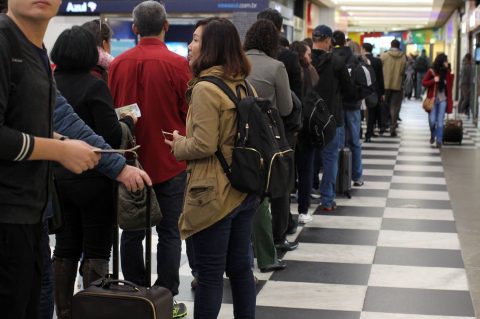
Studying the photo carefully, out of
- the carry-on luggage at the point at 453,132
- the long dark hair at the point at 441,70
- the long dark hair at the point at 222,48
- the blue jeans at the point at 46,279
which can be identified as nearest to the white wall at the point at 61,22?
the long dark hair at the point at 441,70

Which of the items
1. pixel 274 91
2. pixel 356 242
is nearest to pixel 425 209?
pixel 356 242

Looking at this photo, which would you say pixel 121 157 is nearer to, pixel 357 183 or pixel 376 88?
pixel 357 183

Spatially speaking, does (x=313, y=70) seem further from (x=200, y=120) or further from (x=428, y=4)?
(x=428, y=4)

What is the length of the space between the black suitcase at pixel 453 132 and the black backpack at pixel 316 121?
721 cm

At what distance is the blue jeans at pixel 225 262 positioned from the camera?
315cm

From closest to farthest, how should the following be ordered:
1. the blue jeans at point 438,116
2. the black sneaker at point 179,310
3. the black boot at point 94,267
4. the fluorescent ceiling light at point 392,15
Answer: the black boot at point 94,267, the black sneaker at point 179,310, the blue jeans at point 438,116, the fluorescent ceiling light at point 392,15

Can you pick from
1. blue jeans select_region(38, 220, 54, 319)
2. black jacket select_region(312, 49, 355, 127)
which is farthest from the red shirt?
black jacket select_region(312, 49, 355, 127)

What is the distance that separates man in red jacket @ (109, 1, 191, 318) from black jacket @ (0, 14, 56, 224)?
1.60m

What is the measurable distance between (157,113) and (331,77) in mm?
3106

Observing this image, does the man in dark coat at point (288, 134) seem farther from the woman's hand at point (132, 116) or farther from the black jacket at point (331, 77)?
the woman's hand at point (132, 116)

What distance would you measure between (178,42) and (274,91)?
24.1 ft

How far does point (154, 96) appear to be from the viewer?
387cm

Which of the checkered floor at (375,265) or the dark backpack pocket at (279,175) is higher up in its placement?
the dark backpack pocket at (279,175)

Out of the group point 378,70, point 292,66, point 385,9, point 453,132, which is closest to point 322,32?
point 292,66
